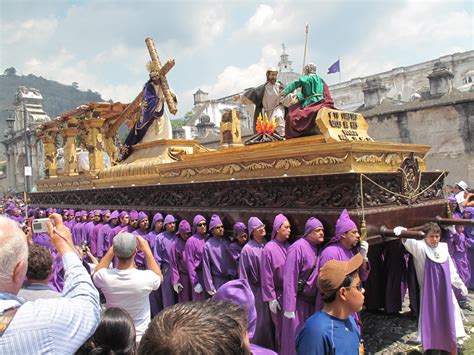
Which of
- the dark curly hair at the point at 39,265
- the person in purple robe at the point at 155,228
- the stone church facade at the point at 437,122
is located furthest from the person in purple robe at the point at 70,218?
the stone church facade at the point at 437,122

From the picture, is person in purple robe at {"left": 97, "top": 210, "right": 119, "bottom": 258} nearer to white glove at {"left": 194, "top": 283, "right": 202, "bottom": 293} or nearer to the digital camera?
white glove at {"left": 194, "top": 283, "right": 202, "bottom": 293}

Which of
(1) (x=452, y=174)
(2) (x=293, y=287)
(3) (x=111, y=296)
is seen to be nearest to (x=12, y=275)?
(3) (x=111, y=296)

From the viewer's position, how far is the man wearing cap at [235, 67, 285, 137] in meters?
7.01

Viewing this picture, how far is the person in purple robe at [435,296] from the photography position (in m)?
4.86

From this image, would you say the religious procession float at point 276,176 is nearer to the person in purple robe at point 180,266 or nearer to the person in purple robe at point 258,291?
the person in purple robe at point 180,266

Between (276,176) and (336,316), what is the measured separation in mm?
2808

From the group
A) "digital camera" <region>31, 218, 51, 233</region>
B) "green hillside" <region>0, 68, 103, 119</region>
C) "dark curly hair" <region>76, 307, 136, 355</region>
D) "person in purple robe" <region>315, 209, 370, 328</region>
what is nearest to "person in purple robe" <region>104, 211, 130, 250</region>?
"person in purple robe" <region>315, 209, 370, 328</region>

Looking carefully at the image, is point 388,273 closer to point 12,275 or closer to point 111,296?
point 111,296

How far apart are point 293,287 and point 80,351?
2.58m

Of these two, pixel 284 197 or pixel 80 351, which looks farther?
pixel 284 197

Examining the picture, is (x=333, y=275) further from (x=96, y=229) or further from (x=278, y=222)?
(x=96, y=229)

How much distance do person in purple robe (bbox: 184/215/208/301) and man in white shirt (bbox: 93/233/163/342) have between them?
200 centimetres

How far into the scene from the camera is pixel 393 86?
1766 inches

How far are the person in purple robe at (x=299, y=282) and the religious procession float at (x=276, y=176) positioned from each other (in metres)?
0.23
